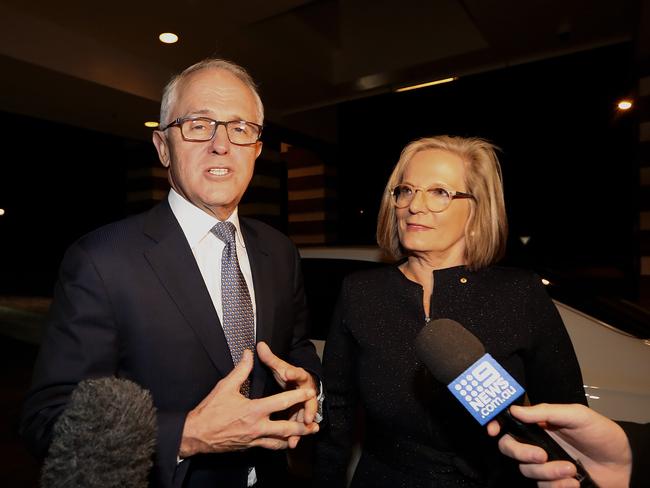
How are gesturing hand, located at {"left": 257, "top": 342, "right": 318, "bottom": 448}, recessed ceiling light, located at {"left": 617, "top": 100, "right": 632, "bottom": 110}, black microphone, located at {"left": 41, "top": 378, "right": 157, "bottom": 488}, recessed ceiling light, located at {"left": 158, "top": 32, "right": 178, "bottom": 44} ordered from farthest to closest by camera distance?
recessed ceiling light, located at {"left": 617, "top": 100, "right": 632, "bottom": 110}, recessed ceiling light, located at {"left": 158, "top": 32, "right": 178, "bottom": 44}, gesturing hand, located at {"left": 257, "top": 342, "right": 318, "bottom": 448}, black microphone, located at {"left": 41, "top": 378, "right": 157, "bottom": 488}

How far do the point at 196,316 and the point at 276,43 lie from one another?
15.6ft

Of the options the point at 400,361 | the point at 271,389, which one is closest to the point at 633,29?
the point at 400,361

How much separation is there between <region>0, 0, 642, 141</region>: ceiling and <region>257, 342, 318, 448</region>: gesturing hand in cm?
306

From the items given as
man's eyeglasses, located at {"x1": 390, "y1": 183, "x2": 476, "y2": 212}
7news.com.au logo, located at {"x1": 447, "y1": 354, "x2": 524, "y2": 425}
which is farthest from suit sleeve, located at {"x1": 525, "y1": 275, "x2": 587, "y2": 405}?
7news.com.au logo, located at {"x1": 447, "y1": 354, "x2": 524, "y2": 425}

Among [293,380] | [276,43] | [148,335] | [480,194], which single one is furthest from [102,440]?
[276,43]

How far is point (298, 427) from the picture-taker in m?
1.00

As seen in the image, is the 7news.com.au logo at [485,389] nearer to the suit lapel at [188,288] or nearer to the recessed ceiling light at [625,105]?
the suit lapel at [188,288]

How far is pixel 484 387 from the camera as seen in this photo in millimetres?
770

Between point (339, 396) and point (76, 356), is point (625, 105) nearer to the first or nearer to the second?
point (339, 396)

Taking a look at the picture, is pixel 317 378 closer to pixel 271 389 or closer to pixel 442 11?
pixel 271 389

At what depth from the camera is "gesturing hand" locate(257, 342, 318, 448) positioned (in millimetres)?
1087

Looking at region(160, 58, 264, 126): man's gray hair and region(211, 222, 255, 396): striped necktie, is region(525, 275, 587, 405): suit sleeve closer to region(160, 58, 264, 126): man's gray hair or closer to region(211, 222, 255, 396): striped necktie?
region(211, 222, 255, 396): striped necktie

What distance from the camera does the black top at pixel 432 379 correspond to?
1290 millimetres

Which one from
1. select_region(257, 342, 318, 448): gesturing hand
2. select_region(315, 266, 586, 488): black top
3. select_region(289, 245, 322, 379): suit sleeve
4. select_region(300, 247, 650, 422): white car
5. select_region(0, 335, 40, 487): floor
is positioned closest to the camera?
select_region(257, 342, 318, 448): gesturing hand
